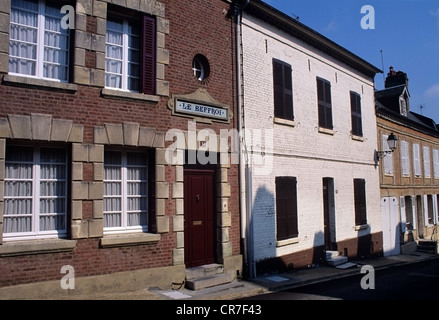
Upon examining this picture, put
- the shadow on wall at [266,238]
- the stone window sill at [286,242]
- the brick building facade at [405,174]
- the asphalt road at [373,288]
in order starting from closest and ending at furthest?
the asphalt road at [373,288]
the shadow on wall at [266,238]
the stone window sill at [286,242]
the brick building facade at [405,174]

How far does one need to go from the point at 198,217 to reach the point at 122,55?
402 centimetres

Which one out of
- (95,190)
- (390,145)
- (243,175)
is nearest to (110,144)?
(95,190)

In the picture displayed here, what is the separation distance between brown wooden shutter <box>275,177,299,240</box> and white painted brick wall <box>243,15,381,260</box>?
25 cm

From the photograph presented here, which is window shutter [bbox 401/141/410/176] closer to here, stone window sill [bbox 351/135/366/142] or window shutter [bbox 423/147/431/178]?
window shutter [bbox 423/147/431/178]

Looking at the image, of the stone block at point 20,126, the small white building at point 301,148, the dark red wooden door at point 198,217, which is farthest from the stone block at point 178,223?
the stone block at point 20,126

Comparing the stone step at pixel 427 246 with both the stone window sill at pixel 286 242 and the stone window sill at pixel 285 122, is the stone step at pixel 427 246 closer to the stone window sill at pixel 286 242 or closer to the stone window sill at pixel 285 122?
the stone window sill at pixel 286 242

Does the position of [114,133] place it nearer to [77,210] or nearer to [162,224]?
[77,210]

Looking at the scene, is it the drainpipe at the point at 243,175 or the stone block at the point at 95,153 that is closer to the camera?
the stone block at the point at 95,153

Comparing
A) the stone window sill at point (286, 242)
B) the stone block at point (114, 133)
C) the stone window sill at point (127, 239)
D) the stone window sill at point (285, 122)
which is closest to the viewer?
the stone window sill at point (127, 239)

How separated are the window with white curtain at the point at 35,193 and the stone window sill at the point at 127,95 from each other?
4.60 ft

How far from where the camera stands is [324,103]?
13.2 m

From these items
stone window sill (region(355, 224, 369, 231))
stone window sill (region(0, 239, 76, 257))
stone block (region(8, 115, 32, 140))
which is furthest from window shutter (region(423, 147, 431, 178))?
stone block (region(8, 115, 32, 140))

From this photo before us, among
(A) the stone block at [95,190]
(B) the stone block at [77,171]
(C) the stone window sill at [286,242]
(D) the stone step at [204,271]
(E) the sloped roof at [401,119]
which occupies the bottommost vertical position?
(D) the stone step at [204,271]

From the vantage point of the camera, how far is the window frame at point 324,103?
12.9 metres
